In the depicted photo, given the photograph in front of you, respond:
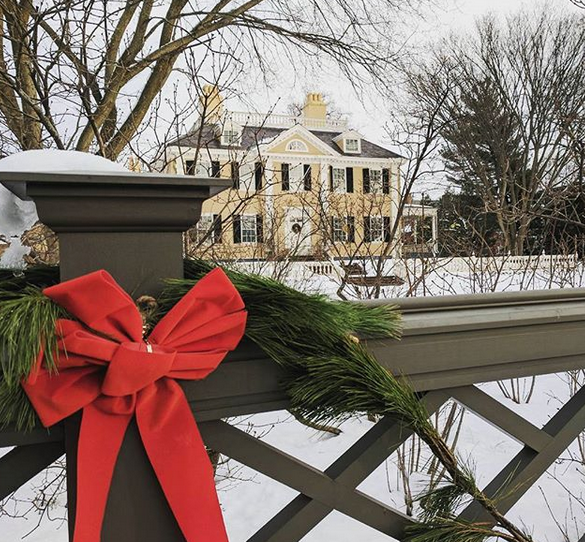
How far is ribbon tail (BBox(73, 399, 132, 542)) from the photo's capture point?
55 centimetres

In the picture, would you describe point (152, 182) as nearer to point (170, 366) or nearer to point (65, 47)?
point (170, 366)

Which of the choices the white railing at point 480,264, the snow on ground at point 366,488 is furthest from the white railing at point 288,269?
the snow on ground at point 366,488

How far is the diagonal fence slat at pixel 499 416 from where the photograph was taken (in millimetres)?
833

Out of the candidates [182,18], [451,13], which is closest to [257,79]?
[182,18]

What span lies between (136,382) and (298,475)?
312 millimetres

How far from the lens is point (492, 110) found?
11.3m

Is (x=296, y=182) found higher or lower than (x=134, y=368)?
higher

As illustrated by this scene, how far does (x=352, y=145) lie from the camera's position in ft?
47.2

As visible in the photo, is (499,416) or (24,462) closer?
(24,462)

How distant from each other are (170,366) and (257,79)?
107 inches

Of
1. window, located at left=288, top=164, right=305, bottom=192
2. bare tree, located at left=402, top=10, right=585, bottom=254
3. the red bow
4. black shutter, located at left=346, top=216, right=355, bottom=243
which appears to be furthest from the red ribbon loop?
bare tree, located at left=402, top=10, right=585, bottom=254

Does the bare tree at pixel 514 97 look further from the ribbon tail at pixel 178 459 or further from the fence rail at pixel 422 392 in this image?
the ribbon tail at pixel 178 459

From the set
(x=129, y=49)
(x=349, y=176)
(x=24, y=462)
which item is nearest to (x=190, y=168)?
(x=129, y=49)

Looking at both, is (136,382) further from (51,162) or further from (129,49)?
(129,49)
